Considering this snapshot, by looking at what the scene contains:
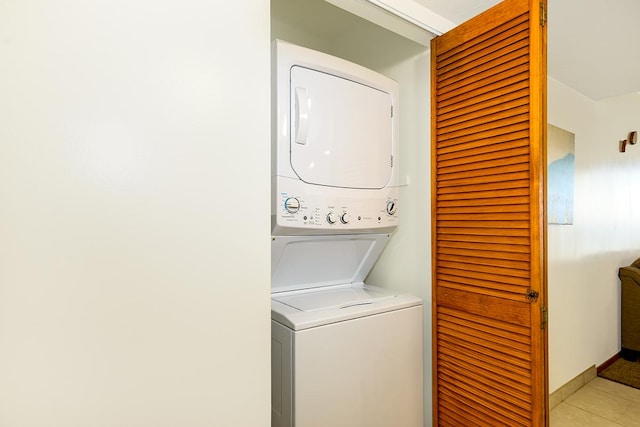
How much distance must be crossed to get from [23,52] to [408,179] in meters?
1.72

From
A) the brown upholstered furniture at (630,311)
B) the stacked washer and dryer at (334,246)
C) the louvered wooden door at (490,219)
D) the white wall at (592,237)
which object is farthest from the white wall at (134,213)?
the brown upholstered furniture at (630,311)

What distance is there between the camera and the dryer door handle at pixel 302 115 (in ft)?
5.22

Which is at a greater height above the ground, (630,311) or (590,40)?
(590,40)

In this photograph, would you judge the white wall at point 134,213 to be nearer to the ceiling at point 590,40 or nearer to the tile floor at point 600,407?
the ceiling at point 590,40

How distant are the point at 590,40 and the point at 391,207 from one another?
173 centimetres

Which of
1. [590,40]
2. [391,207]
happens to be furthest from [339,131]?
[590,40]

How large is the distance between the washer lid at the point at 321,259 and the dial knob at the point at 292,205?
0.17 metres

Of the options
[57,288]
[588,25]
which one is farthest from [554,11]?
[57,288]

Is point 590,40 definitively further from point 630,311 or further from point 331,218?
point 630,311

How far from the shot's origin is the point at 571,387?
2.94m

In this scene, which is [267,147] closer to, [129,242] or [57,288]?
[129,242]

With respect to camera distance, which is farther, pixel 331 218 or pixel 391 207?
pixel 391 207

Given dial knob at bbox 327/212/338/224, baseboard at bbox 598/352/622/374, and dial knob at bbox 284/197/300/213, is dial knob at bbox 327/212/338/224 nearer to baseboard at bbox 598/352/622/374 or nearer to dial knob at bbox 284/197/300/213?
dial knob at bbox 284/197/300/213

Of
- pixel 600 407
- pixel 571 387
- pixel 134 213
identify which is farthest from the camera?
pixel 571 387
